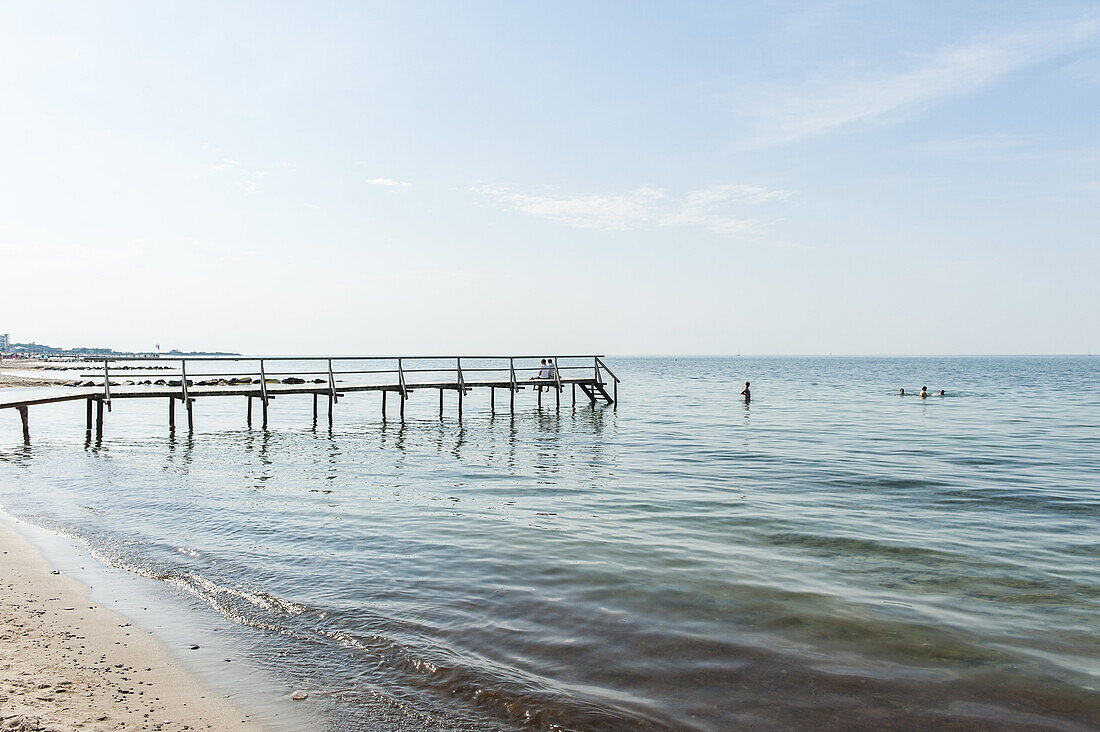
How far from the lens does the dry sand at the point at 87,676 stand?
14.7 ft

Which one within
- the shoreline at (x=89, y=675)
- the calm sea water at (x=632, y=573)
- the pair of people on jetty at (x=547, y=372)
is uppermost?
the pair of people on jetty at (x=547, y=372)

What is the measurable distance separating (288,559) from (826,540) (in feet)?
24.0

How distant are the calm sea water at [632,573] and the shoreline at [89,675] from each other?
0.73m

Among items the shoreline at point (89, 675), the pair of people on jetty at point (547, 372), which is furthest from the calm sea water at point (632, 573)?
the pair of people on jetty at point (547, 372)

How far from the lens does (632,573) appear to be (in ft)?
27.8

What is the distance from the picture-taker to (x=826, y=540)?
10.2 m

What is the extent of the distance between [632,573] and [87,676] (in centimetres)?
546

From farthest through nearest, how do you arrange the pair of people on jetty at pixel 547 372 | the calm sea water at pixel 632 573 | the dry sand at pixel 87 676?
the pair of people on jetty at pixel 547 372 < the calm sea water at pixel 632 573 < the dry sand at pixel 87 676

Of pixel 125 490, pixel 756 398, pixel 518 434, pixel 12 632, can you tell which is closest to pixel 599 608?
pixel 12 632

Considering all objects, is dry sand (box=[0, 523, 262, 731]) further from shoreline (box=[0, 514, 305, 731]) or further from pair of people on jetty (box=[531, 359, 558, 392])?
pair of people on jetty (box=[531, 359, 558, 392])

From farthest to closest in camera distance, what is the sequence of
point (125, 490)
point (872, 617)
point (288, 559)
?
point (125, 490)
point (288, 559)
point (872, 617)

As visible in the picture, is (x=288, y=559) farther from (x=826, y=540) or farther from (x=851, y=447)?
(x=851, y=447)

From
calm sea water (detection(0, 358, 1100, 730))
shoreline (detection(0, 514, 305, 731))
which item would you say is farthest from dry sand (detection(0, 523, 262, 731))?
calm sea water (detection(0, 358, 1100, 730))

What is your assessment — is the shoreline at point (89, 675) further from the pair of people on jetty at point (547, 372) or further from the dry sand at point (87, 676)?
the pair of people on jetty at point (547, 372)
